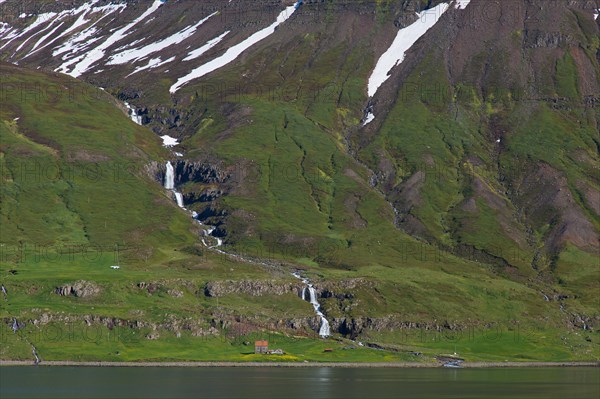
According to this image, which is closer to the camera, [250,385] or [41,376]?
[250,385]

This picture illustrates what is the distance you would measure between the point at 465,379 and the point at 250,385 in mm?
41902

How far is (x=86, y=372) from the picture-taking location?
625 ft

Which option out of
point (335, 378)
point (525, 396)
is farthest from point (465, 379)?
point (525, 396)

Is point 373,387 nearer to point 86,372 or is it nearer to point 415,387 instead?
point 415,387

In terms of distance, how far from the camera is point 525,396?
148m

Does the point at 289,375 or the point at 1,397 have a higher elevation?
the point at 1,397

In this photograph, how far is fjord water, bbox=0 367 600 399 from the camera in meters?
147

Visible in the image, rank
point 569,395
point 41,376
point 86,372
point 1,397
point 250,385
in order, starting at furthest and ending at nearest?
1. point 86,372
2. point 41,376
3. point 250,385
4. point 569,395
5. point 1,397

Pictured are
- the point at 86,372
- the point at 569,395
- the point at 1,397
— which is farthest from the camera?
the point at 86,372

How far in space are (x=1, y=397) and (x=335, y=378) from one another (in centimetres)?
6116

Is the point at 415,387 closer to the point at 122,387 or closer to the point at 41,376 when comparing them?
the point at 122,387

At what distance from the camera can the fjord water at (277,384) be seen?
146875 mm

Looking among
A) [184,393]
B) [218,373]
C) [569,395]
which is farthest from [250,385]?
[569,395]

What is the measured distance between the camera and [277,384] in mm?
164500
